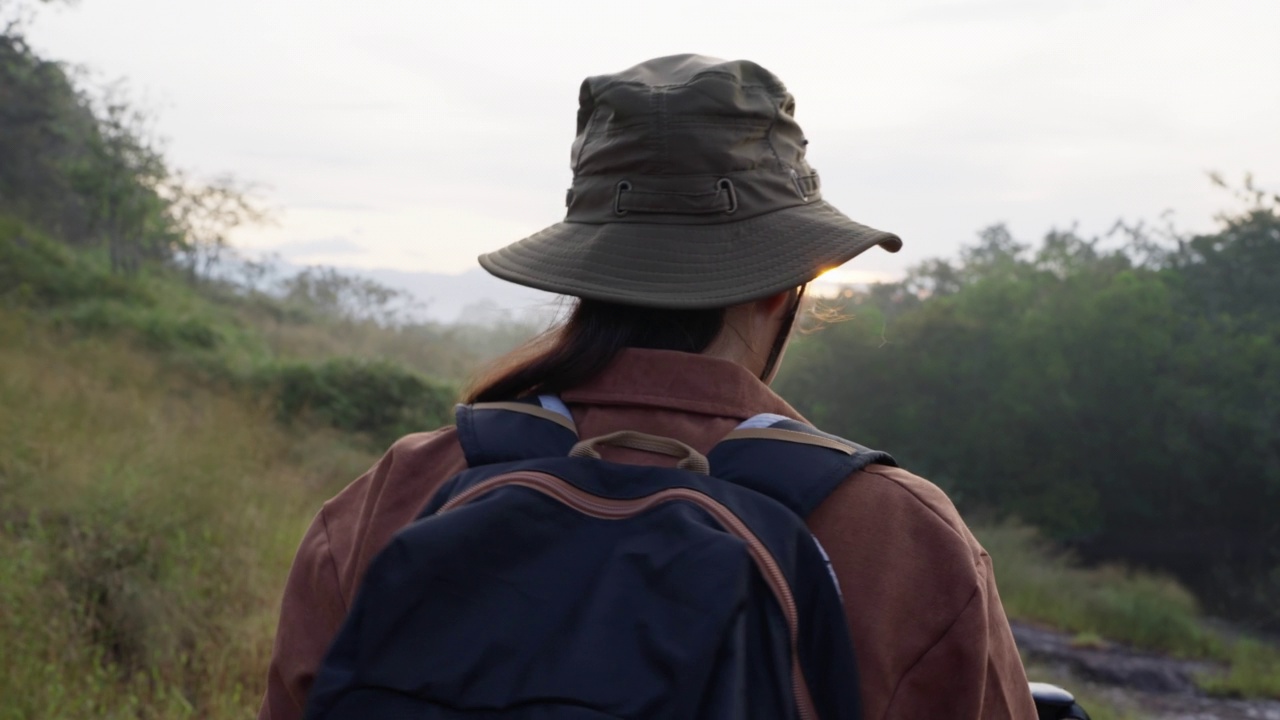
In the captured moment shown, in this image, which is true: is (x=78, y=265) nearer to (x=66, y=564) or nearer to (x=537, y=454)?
(x=66, y=564)

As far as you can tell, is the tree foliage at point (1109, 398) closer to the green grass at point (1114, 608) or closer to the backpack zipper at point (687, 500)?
the green grass at point (1114, 608)

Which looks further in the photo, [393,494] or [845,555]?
[393,494]

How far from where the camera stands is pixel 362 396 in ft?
45.5

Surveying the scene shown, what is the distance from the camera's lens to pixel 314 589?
4.07ft

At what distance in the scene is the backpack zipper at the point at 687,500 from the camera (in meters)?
0.99

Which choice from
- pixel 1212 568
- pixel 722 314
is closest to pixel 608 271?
pixel 722 314

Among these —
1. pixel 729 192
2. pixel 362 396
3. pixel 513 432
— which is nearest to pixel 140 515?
pixel 513 432

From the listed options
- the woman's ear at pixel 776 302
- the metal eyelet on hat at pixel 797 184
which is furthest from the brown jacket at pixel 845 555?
the metal eyelet on hat at pixel 797 184

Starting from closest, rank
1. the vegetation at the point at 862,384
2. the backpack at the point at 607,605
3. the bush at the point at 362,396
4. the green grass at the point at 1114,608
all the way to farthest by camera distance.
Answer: the backpack at the point at 607,605
the vegetation at the point at 862,384
the bush at the point at 362,396
the green grass at the point at 1114,608

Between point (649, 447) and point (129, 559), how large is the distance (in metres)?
4.18

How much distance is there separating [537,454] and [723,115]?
0.44 m

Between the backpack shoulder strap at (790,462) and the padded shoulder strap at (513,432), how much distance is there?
0.16 m

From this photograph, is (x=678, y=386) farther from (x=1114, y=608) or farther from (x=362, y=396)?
(x=1114, y=608)

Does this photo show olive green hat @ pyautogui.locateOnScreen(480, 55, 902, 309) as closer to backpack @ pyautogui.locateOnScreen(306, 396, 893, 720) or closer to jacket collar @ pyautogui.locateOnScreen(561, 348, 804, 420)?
jacket collar @ pyautogui.locateOnScreen(561, 348, 804, 420)
